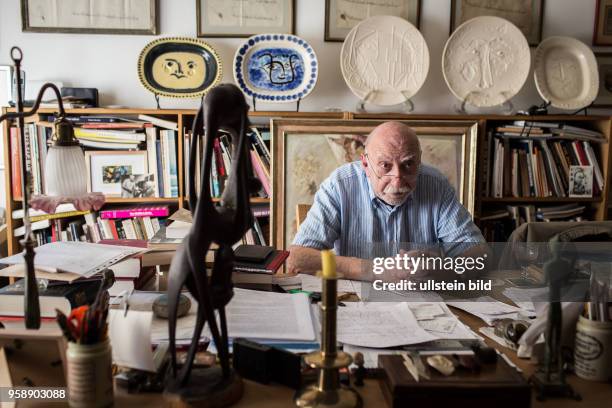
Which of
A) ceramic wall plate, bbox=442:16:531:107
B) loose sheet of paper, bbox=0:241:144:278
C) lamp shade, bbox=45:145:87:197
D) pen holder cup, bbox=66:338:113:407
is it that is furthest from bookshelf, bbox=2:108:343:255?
pen holder cup, bbox=66:338:113:407

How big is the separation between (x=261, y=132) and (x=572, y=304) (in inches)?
82.2

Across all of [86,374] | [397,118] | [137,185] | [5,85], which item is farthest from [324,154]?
[86,374]

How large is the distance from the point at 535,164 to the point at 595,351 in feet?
6.97

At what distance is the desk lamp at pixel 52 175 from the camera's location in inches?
34.8

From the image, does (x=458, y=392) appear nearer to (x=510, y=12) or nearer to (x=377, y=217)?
(x=377, y=217)

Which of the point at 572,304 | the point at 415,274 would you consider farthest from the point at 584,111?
the point at 572,304

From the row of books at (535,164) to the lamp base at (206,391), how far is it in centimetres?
231

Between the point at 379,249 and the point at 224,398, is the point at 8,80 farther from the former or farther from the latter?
the point at 224,398

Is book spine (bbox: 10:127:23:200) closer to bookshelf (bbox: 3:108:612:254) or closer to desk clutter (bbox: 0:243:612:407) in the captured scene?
bookshelf (bbox: 3:108:612:254)

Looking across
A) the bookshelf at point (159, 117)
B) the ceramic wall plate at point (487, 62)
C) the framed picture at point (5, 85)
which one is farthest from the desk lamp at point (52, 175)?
the ceramic wall plate at point (487, 62)

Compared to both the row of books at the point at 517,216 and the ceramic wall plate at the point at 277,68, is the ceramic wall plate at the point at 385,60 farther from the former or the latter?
the row of books at the point at 517,216

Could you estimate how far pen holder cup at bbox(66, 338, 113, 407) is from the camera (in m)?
0.73

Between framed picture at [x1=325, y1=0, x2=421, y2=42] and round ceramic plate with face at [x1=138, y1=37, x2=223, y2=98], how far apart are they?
689mm

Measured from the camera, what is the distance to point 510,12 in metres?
2.87
